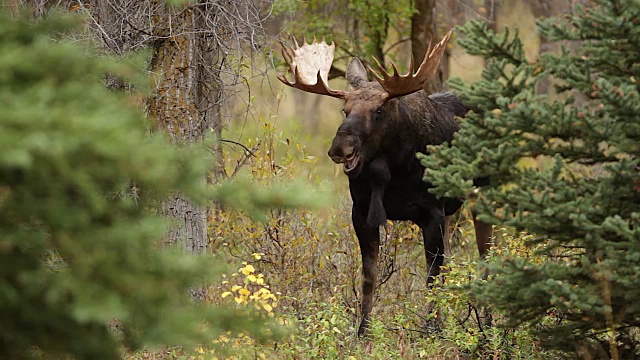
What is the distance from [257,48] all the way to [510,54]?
3298mm

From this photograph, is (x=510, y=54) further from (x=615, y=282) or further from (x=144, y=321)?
(x=144, y=321)

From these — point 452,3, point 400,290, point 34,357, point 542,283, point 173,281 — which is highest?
point 452,3

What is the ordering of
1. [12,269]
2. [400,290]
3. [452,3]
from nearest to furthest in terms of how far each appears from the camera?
[12,269], [400,290], [452,3]

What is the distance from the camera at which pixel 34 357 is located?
4.09 meters

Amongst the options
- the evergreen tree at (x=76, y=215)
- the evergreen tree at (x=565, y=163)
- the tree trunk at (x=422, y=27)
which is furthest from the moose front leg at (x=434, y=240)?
the evergreen tree at (x=76, y=215)

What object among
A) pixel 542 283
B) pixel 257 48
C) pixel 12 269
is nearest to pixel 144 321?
pixel 12 269

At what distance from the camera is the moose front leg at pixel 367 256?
9266 millimetres

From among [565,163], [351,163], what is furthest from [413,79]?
[565,163]

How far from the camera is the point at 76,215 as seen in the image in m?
3.58

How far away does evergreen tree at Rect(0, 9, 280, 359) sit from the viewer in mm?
3406

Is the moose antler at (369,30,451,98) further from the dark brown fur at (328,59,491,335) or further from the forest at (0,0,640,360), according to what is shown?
the dark brown fur at (328,59,491,335)

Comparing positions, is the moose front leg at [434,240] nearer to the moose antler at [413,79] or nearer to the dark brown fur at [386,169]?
the dark brown fur at [386,169]

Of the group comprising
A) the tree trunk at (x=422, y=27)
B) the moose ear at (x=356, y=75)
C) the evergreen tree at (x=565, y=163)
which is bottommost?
the evergreen tree at (x=565, y=163)

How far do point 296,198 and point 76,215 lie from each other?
0.94m
